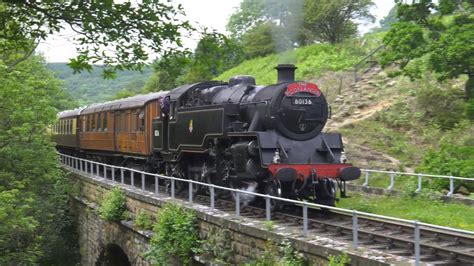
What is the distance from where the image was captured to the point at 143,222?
575 inches

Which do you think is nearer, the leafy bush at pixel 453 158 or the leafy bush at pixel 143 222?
the leafy bush at pixel 143 222

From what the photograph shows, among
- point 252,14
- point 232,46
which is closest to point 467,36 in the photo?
point 232,46

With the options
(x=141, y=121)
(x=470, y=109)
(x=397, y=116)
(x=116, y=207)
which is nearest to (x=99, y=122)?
(x=141, y=121)

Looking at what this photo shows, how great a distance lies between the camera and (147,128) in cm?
1908

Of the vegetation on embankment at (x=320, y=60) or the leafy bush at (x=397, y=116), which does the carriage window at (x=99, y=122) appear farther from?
the leafy bush at (x=397, y=116)

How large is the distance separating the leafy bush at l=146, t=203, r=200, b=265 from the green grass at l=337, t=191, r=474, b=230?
14.2 feet

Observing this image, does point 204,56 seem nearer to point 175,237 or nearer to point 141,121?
point 175,237

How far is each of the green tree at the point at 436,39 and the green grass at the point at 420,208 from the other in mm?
5214

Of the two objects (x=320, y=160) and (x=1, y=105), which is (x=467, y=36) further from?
(x=1, y=105)

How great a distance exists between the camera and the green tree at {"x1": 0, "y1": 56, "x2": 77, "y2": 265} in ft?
64.1

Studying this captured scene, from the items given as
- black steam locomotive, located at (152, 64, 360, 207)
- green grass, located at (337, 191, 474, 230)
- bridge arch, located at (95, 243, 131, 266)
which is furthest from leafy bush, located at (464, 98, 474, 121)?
bridge arch, located at (95, 243, 131, 266)

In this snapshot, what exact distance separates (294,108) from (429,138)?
34.0ft

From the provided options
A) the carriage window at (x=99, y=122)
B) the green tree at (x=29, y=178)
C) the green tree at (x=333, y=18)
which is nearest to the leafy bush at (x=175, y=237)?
the green tree at (x=29, y=178)

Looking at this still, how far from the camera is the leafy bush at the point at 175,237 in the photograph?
11.4 m
